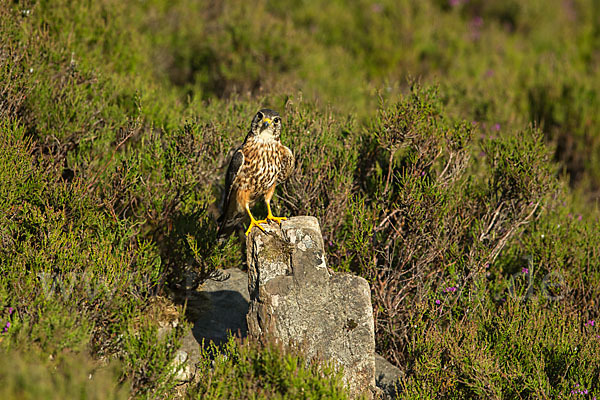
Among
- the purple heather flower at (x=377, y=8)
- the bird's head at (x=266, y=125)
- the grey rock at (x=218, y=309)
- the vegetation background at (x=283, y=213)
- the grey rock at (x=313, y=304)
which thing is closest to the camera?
the vegetation background at (x=283, y=213)

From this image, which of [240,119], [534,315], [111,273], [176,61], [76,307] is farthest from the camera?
[176,61]

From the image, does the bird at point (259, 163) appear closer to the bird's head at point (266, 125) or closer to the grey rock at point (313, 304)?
the bird's head at point (266, 125)

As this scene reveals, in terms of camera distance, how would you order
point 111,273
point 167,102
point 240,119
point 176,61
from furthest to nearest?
point 176,61
point 167,102
point 240,119
point 111,273

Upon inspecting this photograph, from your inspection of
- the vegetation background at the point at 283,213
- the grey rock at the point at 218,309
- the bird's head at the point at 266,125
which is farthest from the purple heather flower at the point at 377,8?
the bird's head at the point at 266,125

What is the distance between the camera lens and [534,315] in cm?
477

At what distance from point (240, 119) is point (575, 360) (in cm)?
397

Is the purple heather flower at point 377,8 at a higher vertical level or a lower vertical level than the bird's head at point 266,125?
lower

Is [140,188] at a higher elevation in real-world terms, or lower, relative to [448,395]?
higher

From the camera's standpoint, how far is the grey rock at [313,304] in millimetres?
4176

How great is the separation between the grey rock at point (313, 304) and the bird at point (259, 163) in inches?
17.9

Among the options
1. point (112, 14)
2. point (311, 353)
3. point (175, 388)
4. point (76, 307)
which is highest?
point (112, 14)

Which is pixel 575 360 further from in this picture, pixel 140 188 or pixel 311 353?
pixel 140 188

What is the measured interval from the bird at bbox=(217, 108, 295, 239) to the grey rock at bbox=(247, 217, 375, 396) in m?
0.46

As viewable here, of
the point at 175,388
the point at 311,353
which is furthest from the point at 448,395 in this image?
Answer: the point at 175,388
